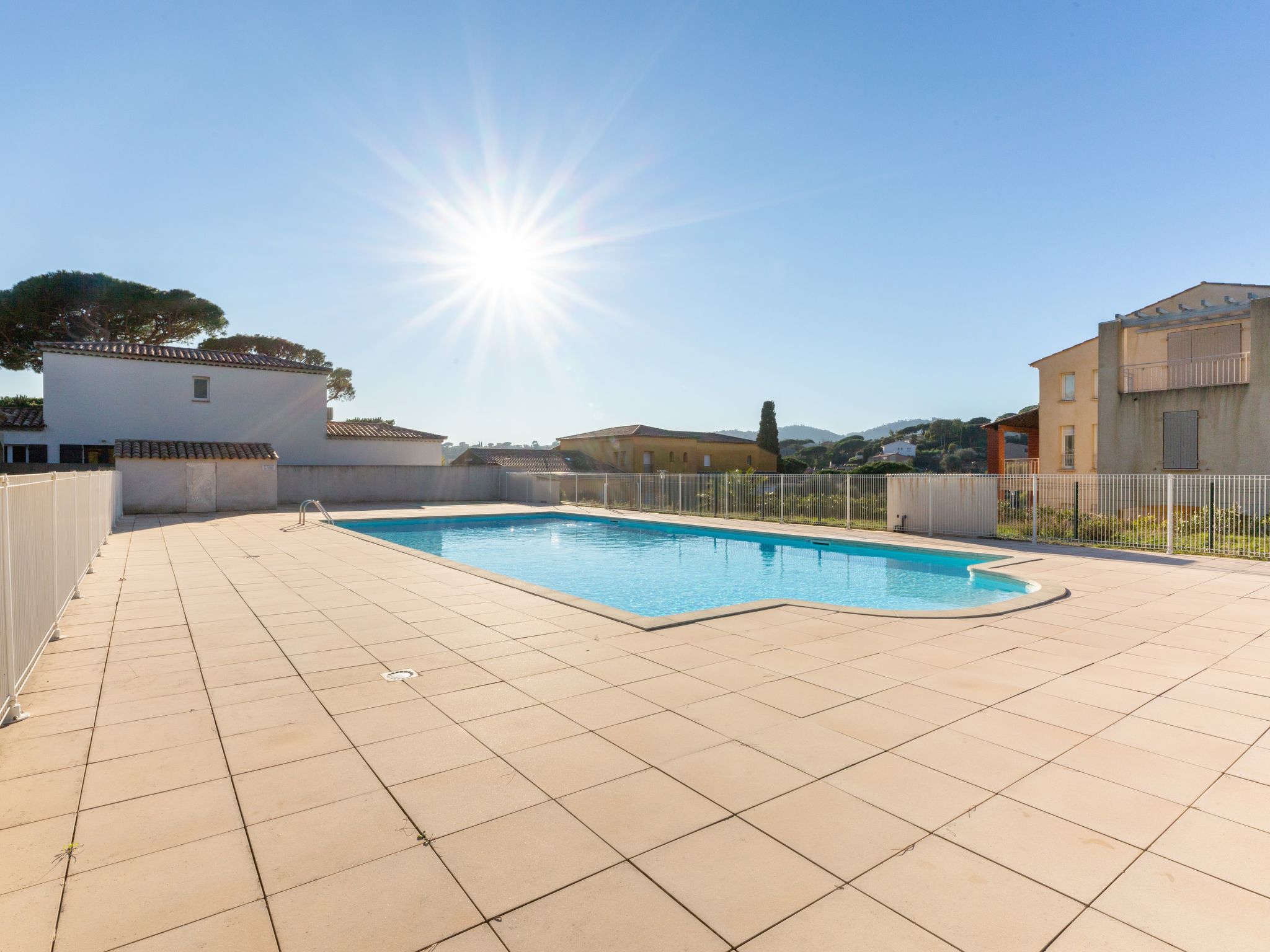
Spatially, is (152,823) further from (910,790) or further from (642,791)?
(910,790)

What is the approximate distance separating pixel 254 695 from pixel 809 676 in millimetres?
3646

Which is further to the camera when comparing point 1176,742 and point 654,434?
point 654,434

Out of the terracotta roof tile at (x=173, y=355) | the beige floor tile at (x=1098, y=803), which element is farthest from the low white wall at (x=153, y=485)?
the beige floor tile at (x=1098, y=803)

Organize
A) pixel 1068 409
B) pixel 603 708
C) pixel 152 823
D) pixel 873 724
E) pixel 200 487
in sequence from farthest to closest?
1. pixel 1068 409
2. pixel 200 487
3. pixel 603 708
4. pixel 873 724
5. pixel 152 823

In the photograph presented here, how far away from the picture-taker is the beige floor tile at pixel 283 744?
126 inches

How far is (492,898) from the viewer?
6.92 feet

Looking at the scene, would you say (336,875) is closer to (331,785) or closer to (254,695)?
(331,785)

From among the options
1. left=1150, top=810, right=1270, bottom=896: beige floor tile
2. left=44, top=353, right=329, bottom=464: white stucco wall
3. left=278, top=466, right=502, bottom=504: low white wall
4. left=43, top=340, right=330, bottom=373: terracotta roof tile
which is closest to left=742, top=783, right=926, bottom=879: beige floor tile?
left=1150, top=810, right=1270, bottom=896: beige floor tile

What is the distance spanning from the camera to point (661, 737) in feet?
11.2

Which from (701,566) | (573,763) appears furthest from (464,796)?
(701,566)

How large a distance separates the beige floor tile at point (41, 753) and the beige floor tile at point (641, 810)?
8.30 feet

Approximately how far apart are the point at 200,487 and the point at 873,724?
2203cm

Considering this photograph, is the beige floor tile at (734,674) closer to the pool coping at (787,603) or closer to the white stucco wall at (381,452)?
the pool coping at (787,603)

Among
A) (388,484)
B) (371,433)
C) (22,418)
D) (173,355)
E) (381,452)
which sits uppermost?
(173,355)
